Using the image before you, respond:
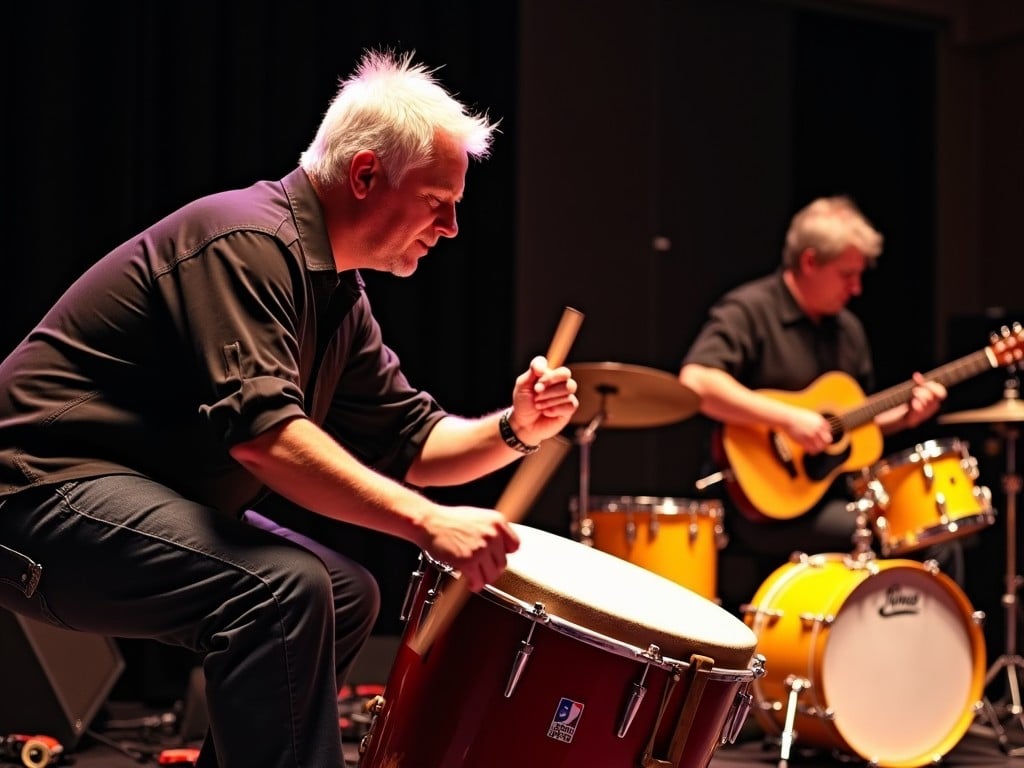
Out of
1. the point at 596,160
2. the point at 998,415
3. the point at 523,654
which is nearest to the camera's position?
the point at 523,654

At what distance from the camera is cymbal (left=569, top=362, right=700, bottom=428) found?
3.68 m

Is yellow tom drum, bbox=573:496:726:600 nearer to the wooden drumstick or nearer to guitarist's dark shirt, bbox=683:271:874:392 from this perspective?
guitarist's dark shirt, bbox=683:271:874:392

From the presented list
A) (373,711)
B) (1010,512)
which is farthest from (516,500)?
(1010,512)

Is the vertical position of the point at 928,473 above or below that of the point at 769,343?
below

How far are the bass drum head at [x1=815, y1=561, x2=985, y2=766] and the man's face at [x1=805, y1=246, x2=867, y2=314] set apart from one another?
1070mm

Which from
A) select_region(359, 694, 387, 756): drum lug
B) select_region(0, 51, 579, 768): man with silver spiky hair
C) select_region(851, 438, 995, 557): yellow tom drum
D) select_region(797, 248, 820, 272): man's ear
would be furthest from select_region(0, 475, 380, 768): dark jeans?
select_region(797, 248, 820, 272): man's ear

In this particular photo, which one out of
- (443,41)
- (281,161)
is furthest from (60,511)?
(443,41)

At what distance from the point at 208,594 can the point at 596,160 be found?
3926mm

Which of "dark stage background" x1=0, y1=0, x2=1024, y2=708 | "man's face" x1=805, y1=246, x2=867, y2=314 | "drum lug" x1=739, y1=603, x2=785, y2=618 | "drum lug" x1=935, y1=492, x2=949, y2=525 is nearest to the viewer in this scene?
"drum lug" x1=739, y1=603, x2=785, y2=618

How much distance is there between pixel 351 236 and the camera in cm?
217

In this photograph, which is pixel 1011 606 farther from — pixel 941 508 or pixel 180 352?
pixel 180 352

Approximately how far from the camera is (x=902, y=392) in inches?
159

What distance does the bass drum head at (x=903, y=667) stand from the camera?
3449 millimetres

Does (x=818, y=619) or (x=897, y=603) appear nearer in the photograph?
(x=818, y=619)
